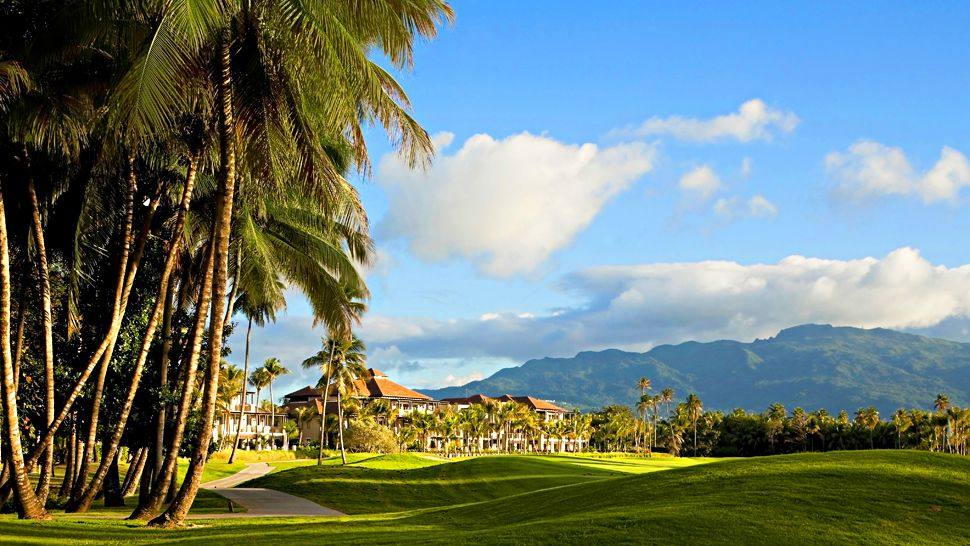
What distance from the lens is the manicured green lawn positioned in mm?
16281

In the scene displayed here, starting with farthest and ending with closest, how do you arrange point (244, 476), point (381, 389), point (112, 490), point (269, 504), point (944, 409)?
point (381, 389) < point (944, 409) < point (244, 476) < point (269, 504) < point (112, 490)

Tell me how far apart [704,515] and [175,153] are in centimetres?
1640

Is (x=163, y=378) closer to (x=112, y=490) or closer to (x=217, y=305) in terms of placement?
(x=112, y=490)

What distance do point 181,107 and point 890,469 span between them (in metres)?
18.6

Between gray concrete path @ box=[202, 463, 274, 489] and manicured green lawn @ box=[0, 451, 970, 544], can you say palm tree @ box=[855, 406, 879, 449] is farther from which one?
manicured green lawn @ box=[0, 451, 970, 544]

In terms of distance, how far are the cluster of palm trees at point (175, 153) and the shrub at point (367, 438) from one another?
7088 centimetres

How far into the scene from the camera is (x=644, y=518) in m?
17.1

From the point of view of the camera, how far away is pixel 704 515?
17.0m

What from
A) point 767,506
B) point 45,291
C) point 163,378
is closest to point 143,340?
point 45,291

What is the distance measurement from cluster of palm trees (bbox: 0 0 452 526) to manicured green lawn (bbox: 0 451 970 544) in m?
2.80

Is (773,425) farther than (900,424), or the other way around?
(773,425)

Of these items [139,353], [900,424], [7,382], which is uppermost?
[139,353]

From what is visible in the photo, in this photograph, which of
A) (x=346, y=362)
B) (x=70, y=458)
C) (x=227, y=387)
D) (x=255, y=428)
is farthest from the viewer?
(x=255, y=428)

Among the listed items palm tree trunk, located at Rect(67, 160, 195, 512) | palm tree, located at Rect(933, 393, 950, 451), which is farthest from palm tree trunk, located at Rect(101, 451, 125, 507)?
palm tree, located at Rect(933, 393, 950, 451)
